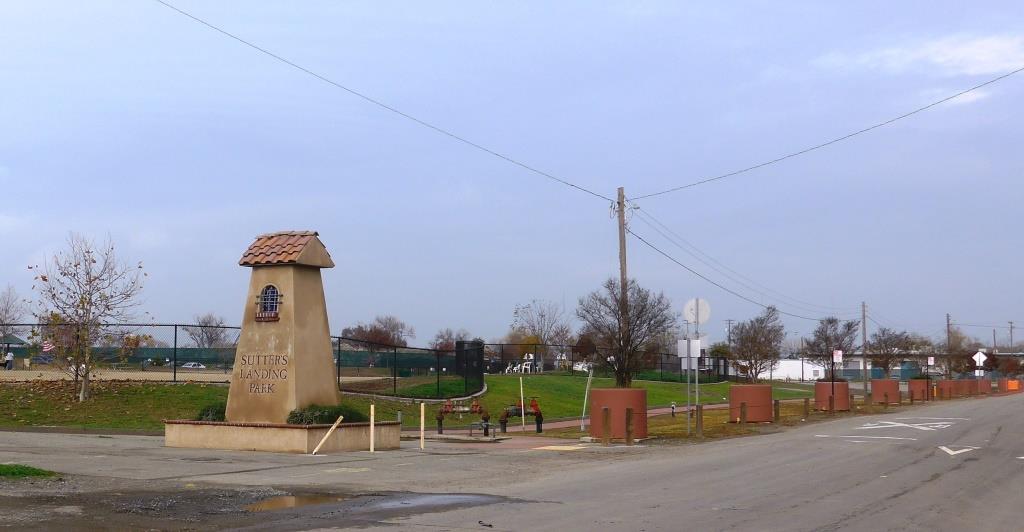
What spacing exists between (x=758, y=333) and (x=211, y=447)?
158ft

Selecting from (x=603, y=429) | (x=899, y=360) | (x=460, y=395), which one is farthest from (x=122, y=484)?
(x=899, y=360)

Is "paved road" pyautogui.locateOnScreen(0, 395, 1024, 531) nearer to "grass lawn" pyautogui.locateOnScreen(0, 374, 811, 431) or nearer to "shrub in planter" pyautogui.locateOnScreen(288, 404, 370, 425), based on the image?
"shrub in planter" pyautogui.locateOnScreen(288, 404, 370, 425)

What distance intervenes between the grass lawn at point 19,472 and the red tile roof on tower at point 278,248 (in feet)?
25.8

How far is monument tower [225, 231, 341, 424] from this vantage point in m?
21.0

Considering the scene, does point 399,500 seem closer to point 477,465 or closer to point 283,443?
point 477,465

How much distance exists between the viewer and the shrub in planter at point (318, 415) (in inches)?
806

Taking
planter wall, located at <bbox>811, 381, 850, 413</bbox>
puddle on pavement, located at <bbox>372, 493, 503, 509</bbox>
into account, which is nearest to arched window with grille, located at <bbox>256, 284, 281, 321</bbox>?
puddle on pavement, located at <bbox>372, 493, 503, 509</bbox>

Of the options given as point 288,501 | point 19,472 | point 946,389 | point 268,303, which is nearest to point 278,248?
point 268,303

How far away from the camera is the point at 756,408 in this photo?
30.3 m

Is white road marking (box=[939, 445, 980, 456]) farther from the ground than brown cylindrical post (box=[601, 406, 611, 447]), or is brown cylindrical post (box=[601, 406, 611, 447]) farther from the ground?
brown cylindrical post (box=[601, 406, 611, 447])

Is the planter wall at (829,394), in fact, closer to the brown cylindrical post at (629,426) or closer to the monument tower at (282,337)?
the brown cylindrical post at (629,426)

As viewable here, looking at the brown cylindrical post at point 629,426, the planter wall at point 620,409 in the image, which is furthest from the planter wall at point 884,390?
the brown cylindrical post at point 629,426

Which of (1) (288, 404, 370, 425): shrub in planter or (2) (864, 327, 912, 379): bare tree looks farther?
(2) (864, 327, 912, 379): bare tree

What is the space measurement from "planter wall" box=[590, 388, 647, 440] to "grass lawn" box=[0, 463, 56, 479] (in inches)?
521
